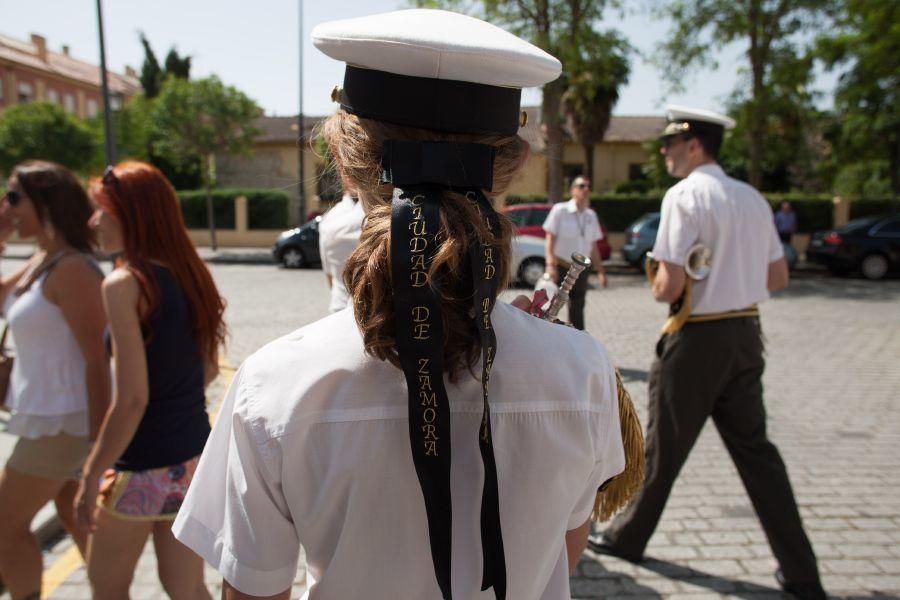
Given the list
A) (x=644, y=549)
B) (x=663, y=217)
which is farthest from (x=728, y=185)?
(x=644, y=549)

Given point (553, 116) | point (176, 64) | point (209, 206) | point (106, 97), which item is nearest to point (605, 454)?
point (553, 116)

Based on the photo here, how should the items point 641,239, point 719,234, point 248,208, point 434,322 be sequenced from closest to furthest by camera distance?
1. point 434,322
2. point 719,234
3. point 641,239
4. point 248,208

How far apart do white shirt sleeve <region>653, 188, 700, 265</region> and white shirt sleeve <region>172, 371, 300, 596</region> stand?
7.85ft

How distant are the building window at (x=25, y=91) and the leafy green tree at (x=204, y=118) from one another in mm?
29627

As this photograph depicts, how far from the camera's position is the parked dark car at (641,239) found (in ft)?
54.9

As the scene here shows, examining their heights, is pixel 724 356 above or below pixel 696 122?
below

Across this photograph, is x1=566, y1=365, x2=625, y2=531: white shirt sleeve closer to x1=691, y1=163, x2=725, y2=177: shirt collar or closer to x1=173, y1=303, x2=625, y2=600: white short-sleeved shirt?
x1=173, y1=303, x2=625, y2=600: white short-sleeved shirt

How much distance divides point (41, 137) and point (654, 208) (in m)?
22.1

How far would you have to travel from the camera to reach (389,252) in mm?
1024

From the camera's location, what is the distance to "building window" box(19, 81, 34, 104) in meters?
46.3

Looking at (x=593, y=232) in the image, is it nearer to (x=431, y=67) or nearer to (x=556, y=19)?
(x=431, y=67)

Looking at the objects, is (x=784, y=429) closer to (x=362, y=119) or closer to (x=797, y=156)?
(x=362, y=119)

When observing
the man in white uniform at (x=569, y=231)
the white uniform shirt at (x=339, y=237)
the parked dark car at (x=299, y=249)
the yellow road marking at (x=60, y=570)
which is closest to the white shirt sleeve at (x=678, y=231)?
the white uniform shirt at (x=339, y=237)

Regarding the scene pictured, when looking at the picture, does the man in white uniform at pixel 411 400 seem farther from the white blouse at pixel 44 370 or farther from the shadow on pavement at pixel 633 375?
the shadow on pavement at pixel 633 375
